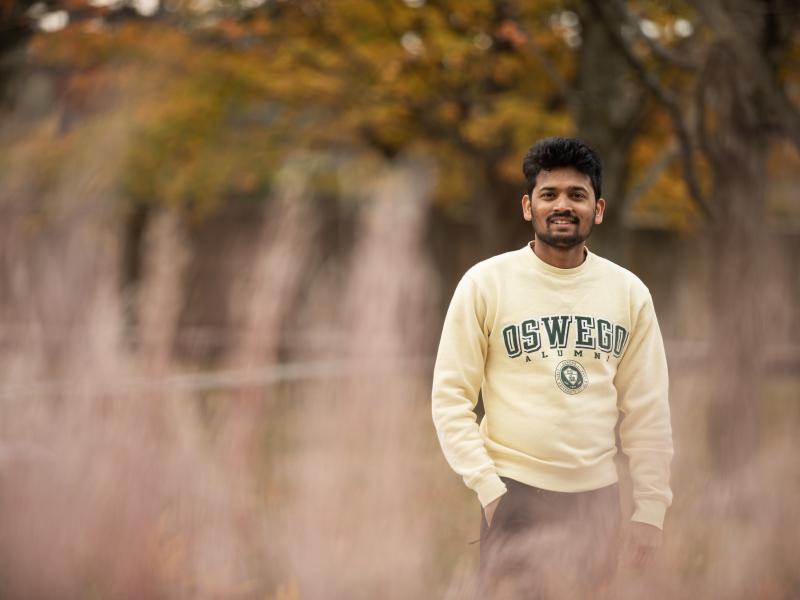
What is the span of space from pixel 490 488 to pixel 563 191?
0.73 meters

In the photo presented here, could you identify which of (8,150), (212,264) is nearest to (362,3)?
(8,150)

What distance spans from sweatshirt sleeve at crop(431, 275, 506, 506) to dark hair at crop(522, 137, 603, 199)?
1.05 feet

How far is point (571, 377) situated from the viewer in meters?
2.26

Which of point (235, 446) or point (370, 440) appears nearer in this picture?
point (370, 440)

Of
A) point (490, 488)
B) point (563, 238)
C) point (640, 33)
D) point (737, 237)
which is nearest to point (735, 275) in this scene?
point (737, 237)

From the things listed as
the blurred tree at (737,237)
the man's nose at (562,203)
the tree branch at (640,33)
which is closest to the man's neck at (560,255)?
the man's nose at (562,203)

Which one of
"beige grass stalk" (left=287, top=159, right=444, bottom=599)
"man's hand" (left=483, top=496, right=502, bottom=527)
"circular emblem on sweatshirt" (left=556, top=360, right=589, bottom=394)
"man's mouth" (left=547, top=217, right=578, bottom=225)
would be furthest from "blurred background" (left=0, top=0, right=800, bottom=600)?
"man's mouth" (left=547, top=217, right=578, bottom=225)

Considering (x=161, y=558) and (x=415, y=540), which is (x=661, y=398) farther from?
(x=161, y=558)

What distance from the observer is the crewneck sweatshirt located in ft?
7.43

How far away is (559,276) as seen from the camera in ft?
7.57

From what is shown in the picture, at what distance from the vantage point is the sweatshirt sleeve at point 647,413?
237 cm

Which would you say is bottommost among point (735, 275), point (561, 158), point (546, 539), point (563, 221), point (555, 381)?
point (546, 539)

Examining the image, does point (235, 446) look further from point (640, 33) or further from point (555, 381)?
point (640, 33)

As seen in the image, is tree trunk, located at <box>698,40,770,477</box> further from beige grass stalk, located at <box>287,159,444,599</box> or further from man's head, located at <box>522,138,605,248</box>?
man's head, located at <box>522,138,605,248</box>
